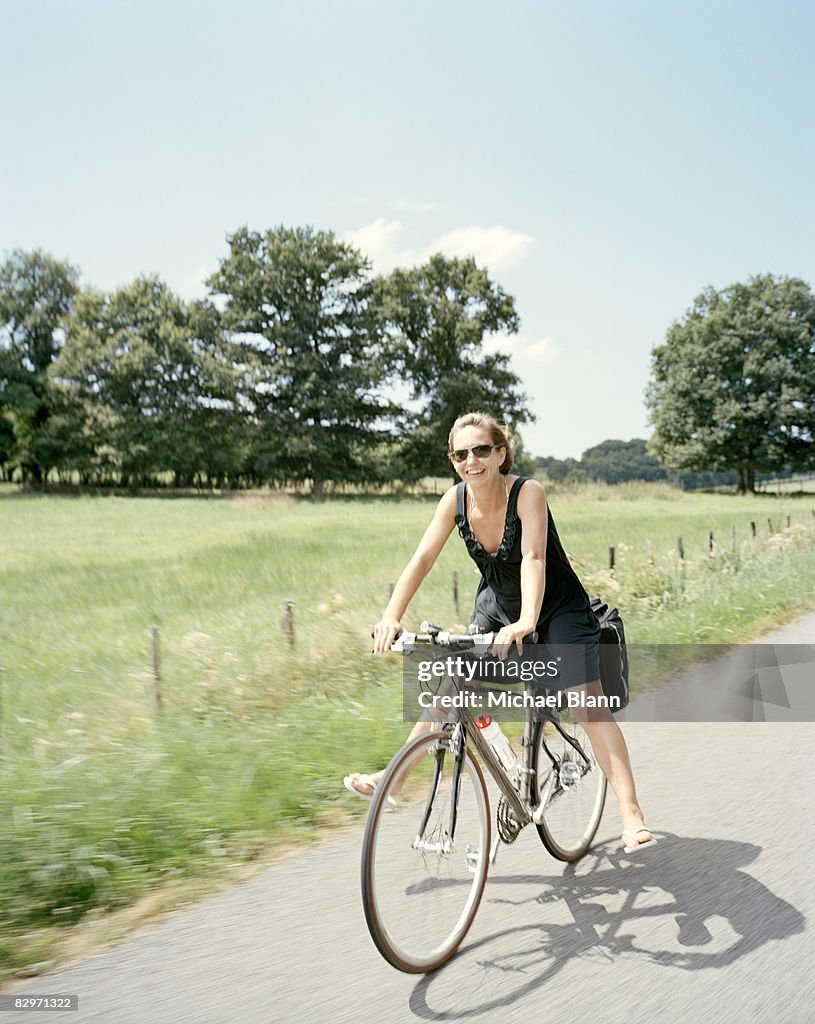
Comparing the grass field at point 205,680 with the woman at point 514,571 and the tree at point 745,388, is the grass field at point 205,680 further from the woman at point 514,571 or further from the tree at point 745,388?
the tree at point 745,388

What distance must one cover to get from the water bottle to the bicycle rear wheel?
25cm

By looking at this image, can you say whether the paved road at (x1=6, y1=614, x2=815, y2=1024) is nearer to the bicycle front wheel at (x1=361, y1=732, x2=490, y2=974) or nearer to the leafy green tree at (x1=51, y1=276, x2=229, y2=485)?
the bicycle front wheel at (x1=361, y1=732, x2=490, y2=974)

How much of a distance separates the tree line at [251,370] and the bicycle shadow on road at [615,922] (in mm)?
46287

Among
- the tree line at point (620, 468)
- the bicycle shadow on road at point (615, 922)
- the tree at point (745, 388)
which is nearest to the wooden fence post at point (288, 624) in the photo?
the bicycle shadow on road at point (615, 922)

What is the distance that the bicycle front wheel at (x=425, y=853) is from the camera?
2.98m

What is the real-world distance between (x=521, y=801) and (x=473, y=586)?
10304 millimetres

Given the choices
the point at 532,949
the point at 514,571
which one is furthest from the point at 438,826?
the point at 514,571

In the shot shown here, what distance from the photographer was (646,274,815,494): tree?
5828cm

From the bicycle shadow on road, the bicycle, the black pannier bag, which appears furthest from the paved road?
the black pannier bag

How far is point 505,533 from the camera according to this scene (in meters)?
3.58

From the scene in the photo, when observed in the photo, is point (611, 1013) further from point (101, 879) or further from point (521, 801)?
point (101, 879)

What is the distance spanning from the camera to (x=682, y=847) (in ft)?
13.5

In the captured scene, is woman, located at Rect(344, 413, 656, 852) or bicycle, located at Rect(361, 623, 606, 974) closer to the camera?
bicycle, located at Rect(361, 623, 606, 974)

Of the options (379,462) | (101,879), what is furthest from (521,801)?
(379,462)
